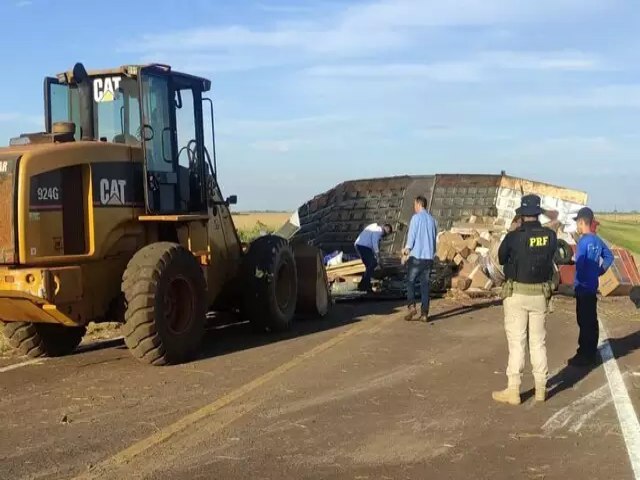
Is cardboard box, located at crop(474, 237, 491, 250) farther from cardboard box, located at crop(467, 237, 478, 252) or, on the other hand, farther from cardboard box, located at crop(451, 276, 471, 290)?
cardboard box, located at crop(451, 276, 471, 290)

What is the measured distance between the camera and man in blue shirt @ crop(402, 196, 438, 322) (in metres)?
12.7

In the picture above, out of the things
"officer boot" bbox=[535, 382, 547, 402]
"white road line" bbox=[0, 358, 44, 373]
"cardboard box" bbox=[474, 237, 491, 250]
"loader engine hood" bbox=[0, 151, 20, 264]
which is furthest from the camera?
"cardboard box" bbox=[474, 237, 491, 250]

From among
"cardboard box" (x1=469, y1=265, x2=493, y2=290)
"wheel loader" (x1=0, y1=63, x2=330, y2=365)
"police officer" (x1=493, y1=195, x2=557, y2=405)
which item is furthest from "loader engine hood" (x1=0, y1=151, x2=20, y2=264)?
"cardboard box" (x1=469, y1=265, x2=493, y2=290)

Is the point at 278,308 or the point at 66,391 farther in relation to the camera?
the point at 278,308

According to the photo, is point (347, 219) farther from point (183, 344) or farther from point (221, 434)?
point (221, 434)

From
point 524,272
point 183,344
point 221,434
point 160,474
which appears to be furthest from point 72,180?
point 524,272

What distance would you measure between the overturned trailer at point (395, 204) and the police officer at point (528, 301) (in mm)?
12582

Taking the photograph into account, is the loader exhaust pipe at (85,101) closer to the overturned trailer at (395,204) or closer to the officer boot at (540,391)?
the officer boot at (540,391)

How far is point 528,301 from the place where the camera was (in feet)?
24.1

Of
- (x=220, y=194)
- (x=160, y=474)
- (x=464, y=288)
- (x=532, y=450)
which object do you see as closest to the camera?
(x=160, y=474)

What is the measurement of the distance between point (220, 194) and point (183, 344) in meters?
2.69

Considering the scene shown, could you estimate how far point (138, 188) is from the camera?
9.34m

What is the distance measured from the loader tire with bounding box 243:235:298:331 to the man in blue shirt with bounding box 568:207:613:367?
3980 millimetres

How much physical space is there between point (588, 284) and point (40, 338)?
21.0 feet
